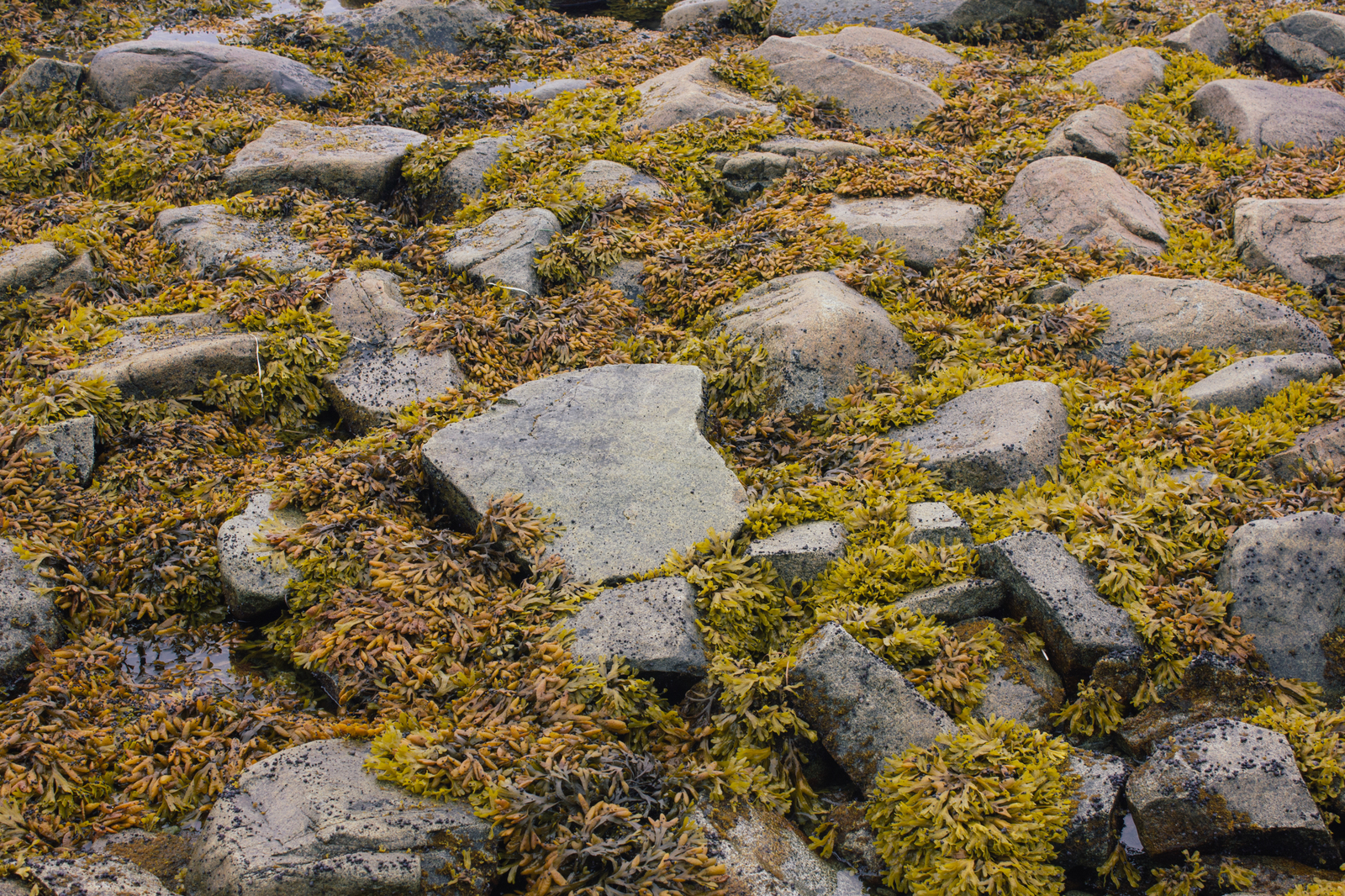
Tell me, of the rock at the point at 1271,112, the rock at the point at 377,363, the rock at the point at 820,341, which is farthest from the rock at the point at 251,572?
the rock at the point at 1271,112

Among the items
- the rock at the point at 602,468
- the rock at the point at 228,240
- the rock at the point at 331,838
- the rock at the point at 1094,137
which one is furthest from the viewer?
the rock at the point at 1094,137

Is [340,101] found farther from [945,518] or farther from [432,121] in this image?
[945,518]

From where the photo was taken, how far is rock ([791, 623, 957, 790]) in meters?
4.68

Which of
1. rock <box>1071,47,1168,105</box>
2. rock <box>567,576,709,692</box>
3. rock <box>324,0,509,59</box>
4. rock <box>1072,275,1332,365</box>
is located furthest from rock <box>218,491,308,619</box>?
rock <box>1071,47,1168,105</box>

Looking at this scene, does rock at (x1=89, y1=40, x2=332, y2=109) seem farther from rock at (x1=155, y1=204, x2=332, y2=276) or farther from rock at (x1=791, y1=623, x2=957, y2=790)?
rock at (x1=791, y1=623, x2=957, y2=790)

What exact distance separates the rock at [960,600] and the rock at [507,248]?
16.5ft

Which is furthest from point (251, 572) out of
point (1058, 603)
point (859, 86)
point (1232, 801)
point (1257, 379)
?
point (859, 86)

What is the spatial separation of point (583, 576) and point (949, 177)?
22.2 ft

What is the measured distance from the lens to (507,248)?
868 centimetres

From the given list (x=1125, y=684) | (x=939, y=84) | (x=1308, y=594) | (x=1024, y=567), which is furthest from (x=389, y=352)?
(x=939, y=84)

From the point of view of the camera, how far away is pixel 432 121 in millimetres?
11156

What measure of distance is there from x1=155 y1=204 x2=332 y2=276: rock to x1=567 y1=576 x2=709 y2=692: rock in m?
5.20

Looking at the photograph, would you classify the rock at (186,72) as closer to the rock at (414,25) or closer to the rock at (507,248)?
the rock at (414,25)

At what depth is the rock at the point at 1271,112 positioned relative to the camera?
402 inches
